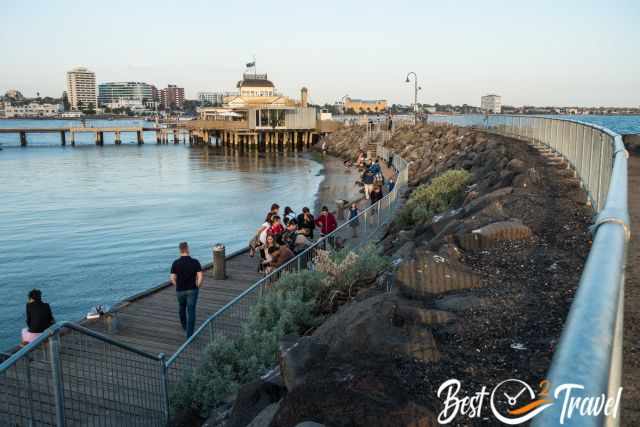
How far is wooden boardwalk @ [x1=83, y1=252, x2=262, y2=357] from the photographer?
923cm

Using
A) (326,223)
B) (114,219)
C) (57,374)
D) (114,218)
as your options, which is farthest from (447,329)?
(114,218)

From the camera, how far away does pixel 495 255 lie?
6.90 meters

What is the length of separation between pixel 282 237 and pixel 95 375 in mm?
6792

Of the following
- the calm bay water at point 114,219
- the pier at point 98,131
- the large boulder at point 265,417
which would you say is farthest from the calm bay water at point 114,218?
the pier at point 98,131

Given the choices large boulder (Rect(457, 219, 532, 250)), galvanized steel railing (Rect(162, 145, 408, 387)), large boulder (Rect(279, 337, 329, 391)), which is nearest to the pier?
galvanized steel railing (Rect(162, 145, 408, 387))

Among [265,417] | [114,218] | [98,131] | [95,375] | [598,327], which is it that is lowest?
[114,218]

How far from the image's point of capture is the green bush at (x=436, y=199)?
14312mm

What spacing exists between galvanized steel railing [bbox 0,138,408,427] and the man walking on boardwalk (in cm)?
96

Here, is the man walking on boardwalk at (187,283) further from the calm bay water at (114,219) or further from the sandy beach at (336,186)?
the sandy beach at (336,186)

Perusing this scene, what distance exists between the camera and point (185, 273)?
9.26m

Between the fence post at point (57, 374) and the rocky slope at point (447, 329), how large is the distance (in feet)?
5.92

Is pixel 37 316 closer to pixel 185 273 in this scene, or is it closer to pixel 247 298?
pixel 185 273

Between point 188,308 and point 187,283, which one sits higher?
point 187,283

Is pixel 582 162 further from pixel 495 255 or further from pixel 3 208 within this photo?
pixel 3 208
